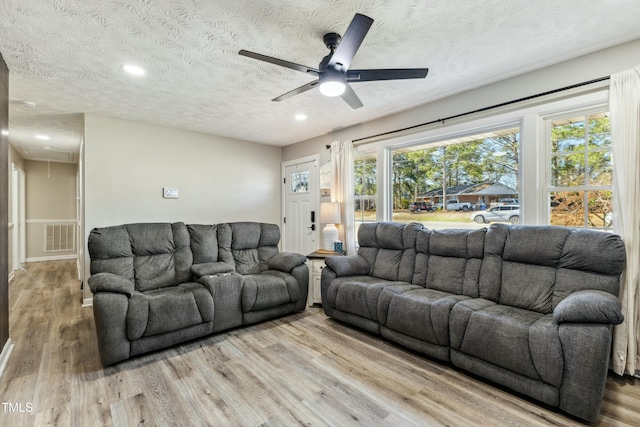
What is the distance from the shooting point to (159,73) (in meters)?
2.78

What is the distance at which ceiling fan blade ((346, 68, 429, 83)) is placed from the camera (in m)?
2.06

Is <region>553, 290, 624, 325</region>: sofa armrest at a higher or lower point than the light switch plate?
lower

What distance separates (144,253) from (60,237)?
238 inches

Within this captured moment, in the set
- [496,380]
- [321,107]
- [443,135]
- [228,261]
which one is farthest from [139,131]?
[496,380]

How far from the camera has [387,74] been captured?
2.10 m

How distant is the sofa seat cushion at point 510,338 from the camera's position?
186 centimetres

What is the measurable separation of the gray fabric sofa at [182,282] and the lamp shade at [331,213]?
74cm

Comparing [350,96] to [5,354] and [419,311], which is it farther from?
[5,354]

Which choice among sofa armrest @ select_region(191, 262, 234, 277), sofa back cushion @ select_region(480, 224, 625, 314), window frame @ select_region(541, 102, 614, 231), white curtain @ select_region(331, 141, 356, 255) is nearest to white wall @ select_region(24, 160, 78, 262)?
sofa armrest @ select_region(191, 262, 234, 277)

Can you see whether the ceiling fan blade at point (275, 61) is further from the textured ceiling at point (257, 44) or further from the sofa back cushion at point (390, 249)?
the sofa back cushion at point (390, 249)

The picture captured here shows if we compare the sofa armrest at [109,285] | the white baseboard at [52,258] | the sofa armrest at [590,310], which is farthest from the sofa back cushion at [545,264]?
the white baseboard at [52,258]

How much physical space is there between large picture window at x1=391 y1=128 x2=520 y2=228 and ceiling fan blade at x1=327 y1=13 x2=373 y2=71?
2.05m

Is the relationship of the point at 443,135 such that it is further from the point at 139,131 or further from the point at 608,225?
the point at 139,131

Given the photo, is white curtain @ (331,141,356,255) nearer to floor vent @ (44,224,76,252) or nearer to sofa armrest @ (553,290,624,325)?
sofa armrest @ (553,290,624,325)
